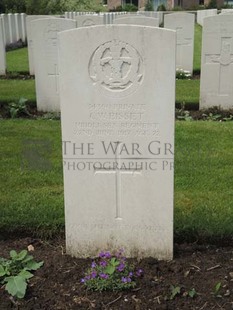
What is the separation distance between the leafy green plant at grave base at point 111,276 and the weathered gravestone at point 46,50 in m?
5.01

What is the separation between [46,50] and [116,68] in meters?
4.89

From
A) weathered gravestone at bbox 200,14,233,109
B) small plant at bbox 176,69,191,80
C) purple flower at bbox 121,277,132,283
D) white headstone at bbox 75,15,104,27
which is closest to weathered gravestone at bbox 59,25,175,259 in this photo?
purple flower at bbox 121,277,132,283

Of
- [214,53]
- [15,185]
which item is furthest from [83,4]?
[15,185]

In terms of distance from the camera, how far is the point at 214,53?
25.1 ft

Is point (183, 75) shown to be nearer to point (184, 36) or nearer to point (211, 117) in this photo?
point (184, 36)

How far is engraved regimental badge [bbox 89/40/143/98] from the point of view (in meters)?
3.08

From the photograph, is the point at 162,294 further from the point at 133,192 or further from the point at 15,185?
the point at 15,185

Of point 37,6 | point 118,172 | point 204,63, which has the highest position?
point 37,6

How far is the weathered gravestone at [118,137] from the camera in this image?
10.1 feet

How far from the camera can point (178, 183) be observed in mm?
4664

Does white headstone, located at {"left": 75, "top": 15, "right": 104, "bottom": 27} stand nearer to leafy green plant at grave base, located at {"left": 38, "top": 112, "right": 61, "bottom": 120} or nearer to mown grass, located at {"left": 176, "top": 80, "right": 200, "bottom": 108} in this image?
mown grass, located at {"left": 176, "top": 80, "right": 200, "bottom": 108}

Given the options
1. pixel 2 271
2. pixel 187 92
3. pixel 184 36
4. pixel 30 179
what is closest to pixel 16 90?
pixel 187 92

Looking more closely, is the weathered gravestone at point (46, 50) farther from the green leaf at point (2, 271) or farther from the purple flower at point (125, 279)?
the purple flower at point (125, 279)

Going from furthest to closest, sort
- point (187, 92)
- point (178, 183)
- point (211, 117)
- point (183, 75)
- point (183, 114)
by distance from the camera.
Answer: point (183, 75)
point (187, 92)
point (183, 114)
point (211, 117)
point (178, 183)
